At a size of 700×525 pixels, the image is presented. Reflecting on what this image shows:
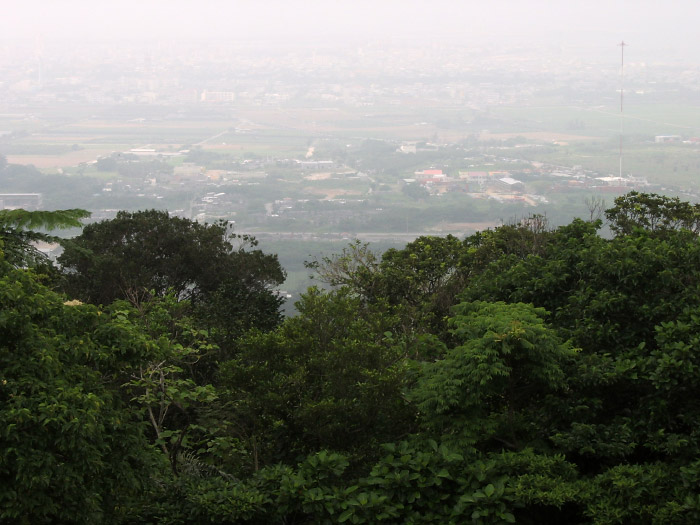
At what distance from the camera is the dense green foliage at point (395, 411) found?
641 centimetres

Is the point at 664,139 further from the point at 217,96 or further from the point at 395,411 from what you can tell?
the point at 395,411

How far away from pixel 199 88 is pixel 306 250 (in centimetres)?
13332

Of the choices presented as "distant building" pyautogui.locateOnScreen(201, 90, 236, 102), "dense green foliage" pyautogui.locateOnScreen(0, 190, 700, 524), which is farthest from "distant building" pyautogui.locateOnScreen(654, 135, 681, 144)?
"dense green foliage" pyautogui.locateOnScreen(0, 190, 700, 524)

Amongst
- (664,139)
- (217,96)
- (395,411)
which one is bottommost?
(395,411)

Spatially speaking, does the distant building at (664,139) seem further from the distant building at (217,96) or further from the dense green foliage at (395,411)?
the dense green foliage at (395,411)

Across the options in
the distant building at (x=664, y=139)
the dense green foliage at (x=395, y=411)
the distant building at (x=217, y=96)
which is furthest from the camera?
the distant building at (x=217, y=96)

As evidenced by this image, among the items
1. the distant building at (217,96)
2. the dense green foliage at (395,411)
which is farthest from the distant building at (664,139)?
the dense green foliage at (395,411)

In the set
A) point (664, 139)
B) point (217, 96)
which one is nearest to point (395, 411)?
point (664, 139)

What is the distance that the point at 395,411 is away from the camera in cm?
876

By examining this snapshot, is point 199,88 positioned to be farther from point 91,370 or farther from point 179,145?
point 91,370

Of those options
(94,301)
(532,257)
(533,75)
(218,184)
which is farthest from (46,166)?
(533,75)

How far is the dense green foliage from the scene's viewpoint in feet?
21.0

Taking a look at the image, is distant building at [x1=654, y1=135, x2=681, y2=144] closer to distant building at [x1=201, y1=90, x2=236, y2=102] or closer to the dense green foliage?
distant building at [x1=201, y1=90, x2=236, y2=102]

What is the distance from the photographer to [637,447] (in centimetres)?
808
